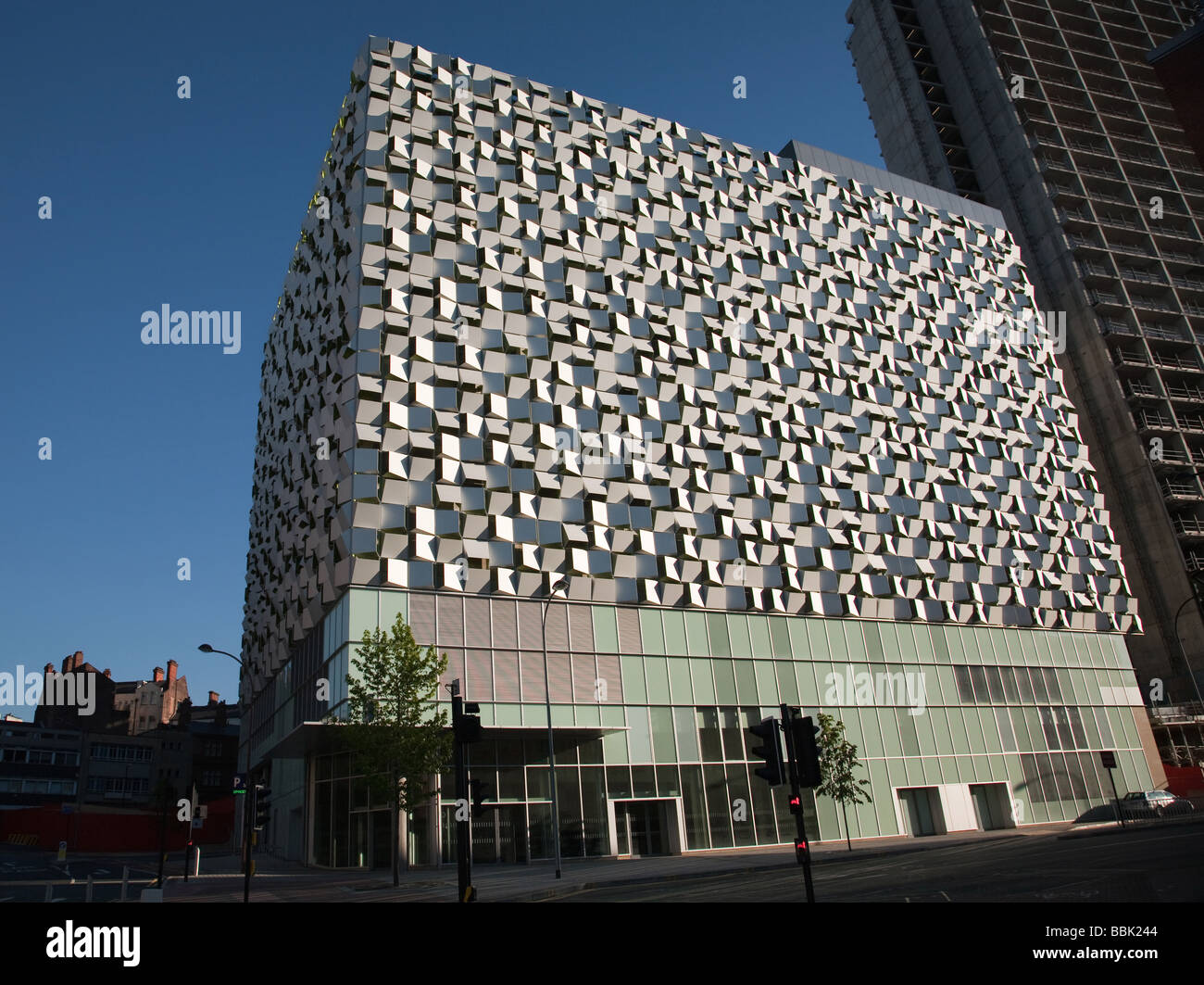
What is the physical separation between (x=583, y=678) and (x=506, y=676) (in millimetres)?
4131

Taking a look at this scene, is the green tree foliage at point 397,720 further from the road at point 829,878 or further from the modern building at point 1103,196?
the modern building at point 1103,196

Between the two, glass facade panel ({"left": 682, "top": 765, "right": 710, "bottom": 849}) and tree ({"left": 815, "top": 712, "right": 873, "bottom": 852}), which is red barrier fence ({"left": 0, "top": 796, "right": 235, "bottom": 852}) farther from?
tree ({"left": 815, "top": 712, "right": 873, "bottom": 852})

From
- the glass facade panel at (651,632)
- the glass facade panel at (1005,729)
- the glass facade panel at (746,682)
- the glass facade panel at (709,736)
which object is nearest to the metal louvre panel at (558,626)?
the glass facade panel at (651,632)

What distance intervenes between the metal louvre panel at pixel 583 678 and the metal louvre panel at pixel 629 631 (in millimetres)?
1939

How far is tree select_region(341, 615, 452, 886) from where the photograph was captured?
3281 cm

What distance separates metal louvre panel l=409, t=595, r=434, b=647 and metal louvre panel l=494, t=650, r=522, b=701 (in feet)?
10.8

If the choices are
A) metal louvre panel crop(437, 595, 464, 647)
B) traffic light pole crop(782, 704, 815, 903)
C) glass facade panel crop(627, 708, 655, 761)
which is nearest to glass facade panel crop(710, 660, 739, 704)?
glass facade panel crop(627, 708, 655, 761)

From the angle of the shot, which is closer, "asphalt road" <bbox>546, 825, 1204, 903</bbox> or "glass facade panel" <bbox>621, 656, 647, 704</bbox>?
"asphalt road" <bbox>546, 825, 1204, 903</bbox>

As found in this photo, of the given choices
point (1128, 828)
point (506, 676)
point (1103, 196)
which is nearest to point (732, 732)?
point (506, 676)

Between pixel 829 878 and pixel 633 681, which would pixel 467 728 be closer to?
pixel 829 878

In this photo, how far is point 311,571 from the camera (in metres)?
44.8

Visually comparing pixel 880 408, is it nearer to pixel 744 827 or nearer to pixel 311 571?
pixel 744 827

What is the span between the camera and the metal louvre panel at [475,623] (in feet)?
131
